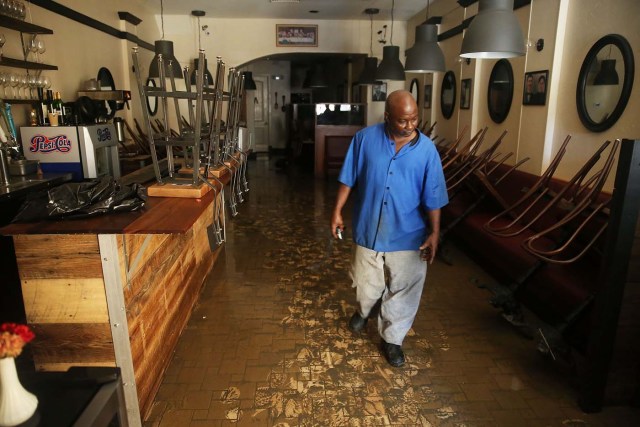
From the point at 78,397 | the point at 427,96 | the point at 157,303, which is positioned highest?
the point at 427,96

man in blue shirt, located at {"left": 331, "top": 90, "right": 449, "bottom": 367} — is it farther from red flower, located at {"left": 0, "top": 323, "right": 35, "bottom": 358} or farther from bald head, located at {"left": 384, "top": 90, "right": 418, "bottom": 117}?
red flower, located at {"left": 0, "top": 323, "right": 35, "bottom": 358}

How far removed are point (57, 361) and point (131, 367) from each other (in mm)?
318

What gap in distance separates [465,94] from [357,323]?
4329 millimetres

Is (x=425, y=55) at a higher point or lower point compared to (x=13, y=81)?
higher

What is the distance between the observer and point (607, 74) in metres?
3.67

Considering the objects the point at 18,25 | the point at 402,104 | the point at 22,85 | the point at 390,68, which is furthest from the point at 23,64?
the point at 390,68

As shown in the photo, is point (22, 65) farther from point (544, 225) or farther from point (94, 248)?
point (544, 225)

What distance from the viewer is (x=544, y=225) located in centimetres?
385

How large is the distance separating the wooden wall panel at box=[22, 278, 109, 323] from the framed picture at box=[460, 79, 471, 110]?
546 cm

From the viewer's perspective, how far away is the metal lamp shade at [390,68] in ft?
20.9

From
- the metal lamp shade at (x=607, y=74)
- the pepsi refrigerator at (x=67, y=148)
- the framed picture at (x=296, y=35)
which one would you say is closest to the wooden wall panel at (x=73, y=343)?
the pepsi refrigerator at (x=67, y=148)

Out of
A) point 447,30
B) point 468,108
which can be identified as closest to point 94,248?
point 468,108

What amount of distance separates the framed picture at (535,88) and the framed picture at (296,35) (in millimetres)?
5232

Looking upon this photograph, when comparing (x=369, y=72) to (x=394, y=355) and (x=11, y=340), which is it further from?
(x=11, y=340)
